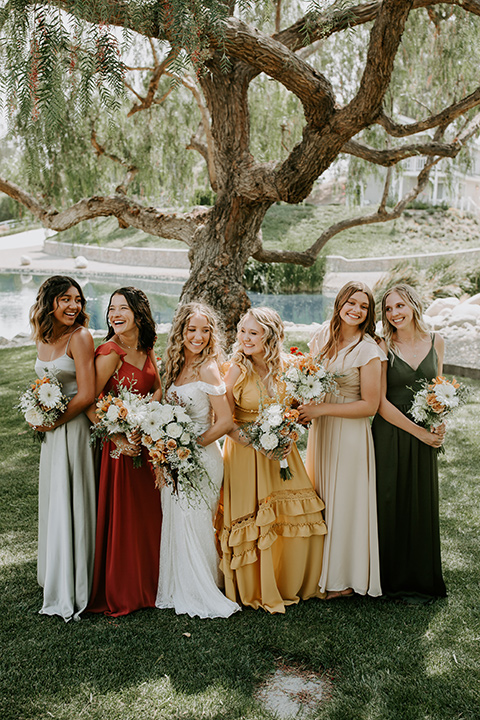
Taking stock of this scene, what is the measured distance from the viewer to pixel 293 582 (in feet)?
12.3

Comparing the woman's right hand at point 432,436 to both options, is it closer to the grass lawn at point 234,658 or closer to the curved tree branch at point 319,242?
the grass lawn at point 234,658

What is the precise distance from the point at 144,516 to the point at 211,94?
4.84m

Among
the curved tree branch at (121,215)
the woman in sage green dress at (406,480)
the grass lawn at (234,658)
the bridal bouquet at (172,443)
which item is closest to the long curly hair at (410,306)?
the woman in sage green dress at (406,480)

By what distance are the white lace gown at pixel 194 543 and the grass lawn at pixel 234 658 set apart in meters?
0.09

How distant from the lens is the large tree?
267 centimetres

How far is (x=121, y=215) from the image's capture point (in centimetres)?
780

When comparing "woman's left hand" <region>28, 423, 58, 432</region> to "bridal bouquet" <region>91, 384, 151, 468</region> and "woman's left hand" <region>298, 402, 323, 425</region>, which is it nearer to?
"bridal bouquet" <region>91, 384, 151, 468</region>

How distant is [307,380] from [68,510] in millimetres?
1563

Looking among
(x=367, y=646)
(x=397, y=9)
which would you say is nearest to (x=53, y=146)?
(x=397, y=9)

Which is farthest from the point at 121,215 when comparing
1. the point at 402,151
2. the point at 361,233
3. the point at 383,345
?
the point at 361,233

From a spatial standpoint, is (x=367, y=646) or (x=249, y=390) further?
(x=249, y=390)

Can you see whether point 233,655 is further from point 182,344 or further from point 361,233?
point 361,233

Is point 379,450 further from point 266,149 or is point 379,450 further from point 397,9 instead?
point 266,149

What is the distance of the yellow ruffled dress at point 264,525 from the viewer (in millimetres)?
3596
